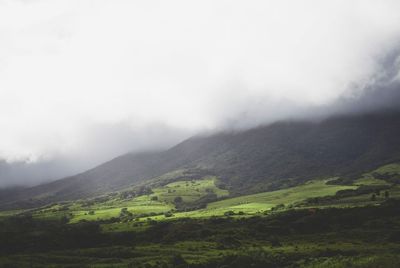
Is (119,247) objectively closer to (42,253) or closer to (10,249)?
(42,253)

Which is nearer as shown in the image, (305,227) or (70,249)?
(70,249)

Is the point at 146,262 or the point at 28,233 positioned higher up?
the point at 28,233

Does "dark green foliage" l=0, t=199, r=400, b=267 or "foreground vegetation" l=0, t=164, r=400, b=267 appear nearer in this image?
"foreground vegetation" l=0, t=164, r=400, b=267

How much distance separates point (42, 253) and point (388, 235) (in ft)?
408

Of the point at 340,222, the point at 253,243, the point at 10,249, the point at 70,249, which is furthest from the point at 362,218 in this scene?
the point at 10,249

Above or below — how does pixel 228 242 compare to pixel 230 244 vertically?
→ above

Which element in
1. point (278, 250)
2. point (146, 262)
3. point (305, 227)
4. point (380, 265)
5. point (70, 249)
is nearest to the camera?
point (380, 265)

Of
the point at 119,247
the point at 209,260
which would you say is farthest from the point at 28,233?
the point at 209,260

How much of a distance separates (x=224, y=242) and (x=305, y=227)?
40.5 metres

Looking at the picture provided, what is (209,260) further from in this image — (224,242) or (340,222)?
(340,222)

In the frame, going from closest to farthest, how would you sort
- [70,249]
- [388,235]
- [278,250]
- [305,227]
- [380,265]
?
[380,265] < [278,250] < [388,235] < [70,249] < [305,227]

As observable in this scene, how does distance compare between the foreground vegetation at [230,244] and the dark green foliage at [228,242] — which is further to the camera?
the dark green foliage at [228,242]

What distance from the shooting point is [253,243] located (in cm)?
16125

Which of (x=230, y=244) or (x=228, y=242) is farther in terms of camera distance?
(x=228, y=242)
